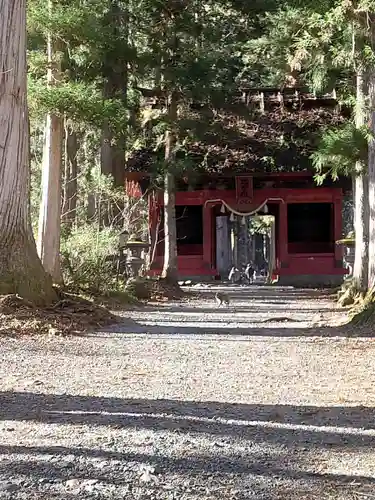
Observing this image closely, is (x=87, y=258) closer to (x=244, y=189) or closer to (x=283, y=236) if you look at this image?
(x=244, y=189)

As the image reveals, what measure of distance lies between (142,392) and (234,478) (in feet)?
7.65

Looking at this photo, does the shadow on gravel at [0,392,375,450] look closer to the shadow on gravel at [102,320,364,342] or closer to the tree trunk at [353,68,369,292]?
the shadow on gravel at [102,320,364,342]

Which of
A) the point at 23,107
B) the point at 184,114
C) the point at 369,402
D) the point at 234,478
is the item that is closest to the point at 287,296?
the point at 184,114

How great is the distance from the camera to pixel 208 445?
163 inches

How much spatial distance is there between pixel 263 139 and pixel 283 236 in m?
3.71

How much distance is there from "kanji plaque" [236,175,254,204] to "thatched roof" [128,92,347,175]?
520mm

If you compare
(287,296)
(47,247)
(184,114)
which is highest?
(184,114)

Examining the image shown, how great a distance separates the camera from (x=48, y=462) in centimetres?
370

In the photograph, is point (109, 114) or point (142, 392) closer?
point (142, 392)

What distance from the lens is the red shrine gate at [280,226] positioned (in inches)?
1004

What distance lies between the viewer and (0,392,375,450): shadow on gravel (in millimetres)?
4465

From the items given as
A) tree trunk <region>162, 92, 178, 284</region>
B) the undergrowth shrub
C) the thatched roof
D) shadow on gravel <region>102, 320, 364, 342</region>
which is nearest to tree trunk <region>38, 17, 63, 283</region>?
the undergrowth shrub

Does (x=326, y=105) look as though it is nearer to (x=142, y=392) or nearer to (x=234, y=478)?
(x=142, y=392)

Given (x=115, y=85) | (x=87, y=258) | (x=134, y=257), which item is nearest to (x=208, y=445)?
A: (x=87, y=258)
